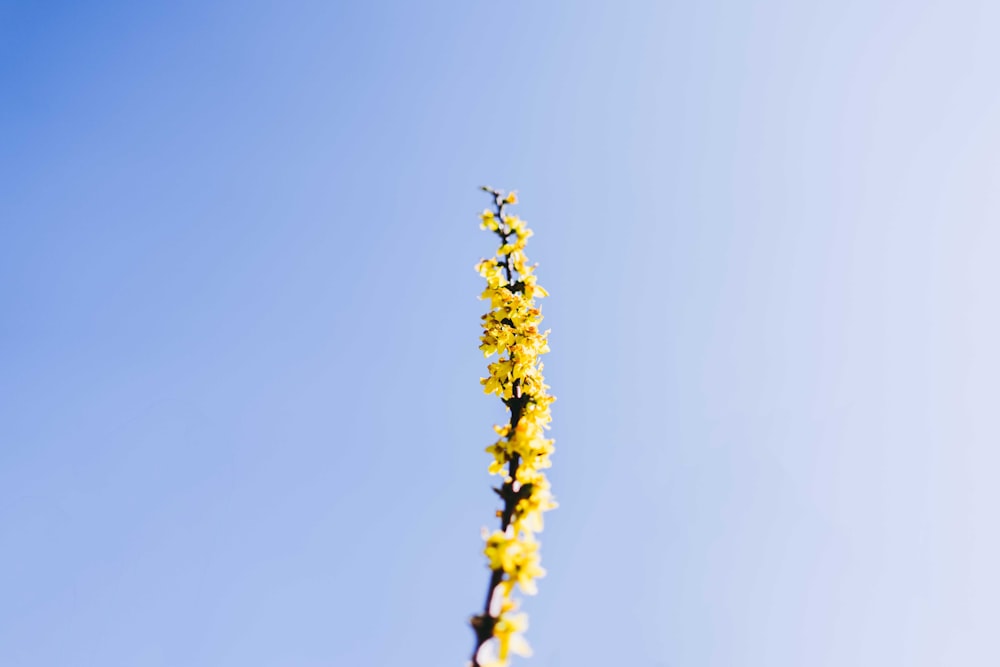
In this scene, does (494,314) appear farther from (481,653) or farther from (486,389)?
(481,653)

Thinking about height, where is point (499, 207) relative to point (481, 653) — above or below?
above

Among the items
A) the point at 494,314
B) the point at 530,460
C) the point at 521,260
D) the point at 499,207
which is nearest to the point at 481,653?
the point at 530,460

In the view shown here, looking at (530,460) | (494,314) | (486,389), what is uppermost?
(494,314)

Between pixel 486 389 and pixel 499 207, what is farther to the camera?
pixel 499 207

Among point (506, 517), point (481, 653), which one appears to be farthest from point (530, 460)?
point (481, 653)

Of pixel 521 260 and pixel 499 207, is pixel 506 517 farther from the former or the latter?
pixel 499 207

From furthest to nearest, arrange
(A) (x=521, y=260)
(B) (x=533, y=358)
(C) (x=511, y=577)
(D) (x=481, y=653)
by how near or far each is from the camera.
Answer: (A) (x=521, y=260) → (B) (x=533, y=358) → (C) (x=511, y=577) → (D) (x=481, y=653)

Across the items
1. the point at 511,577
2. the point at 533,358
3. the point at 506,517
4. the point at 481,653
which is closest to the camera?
the point at 481,653
